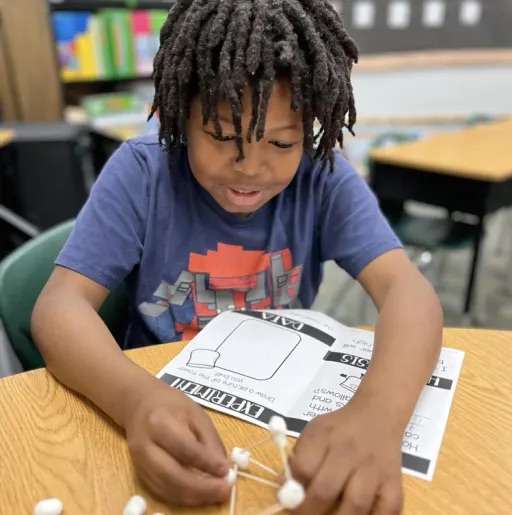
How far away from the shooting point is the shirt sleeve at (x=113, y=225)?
75cm

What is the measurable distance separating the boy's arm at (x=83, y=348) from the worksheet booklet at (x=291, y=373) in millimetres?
68

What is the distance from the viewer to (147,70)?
9.41 feet

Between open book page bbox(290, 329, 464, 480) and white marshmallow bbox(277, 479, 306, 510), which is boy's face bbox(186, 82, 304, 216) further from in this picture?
white marshmallow bbox(277, 479, 306, 510)

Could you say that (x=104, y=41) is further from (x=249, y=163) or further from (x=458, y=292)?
(x=249, y=163)

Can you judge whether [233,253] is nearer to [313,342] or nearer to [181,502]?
[313,342]

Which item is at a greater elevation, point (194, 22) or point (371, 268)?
point (194, 22)

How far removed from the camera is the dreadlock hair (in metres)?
0.64

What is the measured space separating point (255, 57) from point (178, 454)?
1.44 feet

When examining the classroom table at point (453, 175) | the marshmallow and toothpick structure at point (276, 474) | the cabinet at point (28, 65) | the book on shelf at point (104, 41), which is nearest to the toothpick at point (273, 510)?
the marshmallow and toothpick structure at point (276, 474)

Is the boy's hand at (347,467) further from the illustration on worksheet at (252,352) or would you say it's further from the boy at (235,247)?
the illustration on worksheet at (252,352)

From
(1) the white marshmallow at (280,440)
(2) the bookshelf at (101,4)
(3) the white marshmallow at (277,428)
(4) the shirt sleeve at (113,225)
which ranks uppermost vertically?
(2) the bookshelf at (101,4)

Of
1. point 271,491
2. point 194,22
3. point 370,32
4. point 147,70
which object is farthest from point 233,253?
point 370,32

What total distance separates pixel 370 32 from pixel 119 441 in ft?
10.4

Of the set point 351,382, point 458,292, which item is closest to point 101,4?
point 458,292
